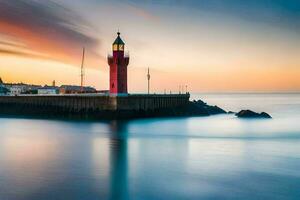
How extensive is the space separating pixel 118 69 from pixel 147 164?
2920 cm

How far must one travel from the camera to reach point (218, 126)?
42.8 metres

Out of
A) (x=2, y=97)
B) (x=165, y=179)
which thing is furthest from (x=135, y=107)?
(x=165, y=179)

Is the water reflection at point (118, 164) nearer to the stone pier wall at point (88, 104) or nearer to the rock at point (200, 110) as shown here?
the stone pier wall at point (88, 104)

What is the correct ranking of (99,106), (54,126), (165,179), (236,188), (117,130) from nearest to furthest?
1. (236,188)
2. (165,179)
3. (117,130)
4. (54,126)
5. (99,106)

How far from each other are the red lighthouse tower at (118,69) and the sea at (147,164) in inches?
453

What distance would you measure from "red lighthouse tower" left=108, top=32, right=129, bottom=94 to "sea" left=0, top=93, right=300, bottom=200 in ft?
37.7

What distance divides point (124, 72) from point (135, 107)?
4.50 m

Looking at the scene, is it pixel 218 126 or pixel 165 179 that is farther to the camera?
pixel 218 126

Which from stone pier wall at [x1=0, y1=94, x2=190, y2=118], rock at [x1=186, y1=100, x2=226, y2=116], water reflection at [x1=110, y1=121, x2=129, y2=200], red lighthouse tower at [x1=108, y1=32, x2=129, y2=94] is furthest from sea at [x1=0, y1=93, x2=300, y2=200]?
rock at [x1=186, y1=100, x2=226, y2=116]

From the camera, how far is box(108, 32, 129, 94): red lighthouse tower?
1959 inches

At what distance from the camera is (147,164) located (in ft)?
71.7

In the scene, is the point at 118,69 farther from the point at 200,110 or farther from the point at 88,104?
the point at 200,110

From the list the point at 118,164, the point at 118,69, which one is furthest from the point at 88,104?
the point at 118,164

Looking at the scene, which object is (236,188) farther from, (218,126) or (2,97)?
(2,97)
